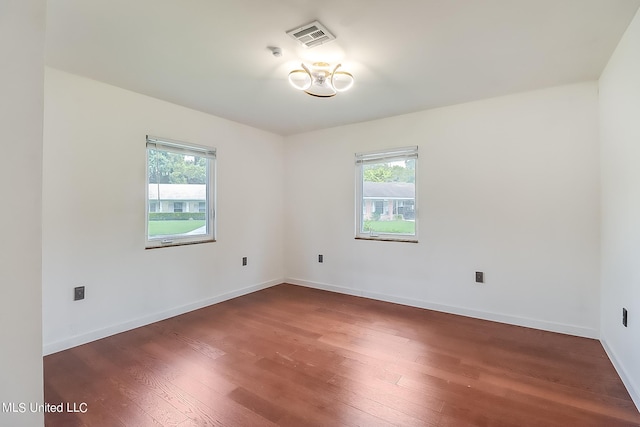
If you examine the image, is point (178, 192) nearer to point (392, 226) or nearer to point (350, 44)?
point (350, 44)

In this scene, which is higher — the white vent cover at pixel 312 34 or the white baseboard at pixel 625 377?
the white vent cover at pixel 312 34

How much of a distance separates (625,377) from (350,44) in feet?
9.39

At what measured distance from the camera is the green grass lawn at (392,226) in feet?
11.7

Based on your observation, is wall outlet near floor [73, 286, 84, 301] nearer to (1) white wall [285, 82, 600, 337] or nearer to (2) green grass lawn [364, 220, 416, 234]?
(1) white wall [285, 82, 600, 337]

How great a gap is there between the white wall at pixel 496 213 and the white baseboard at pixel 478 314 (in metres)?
0.01

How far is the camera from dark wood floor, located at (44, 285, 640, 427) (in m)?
1.63

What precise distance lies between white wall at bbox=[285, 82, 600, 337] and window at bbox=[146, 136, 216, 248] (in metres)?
1.69

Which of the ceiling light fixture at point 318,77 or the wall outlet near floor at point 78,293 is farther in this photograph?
the wall outlet near floor at point 78,293

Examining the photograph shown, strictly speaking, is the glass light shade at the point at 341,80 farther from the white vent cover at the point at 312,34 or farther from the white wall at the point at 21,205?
the white wall at the point at 21,205

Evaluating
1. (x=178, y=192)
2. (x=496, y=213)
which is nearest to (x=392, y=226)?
(x=496, y=213)

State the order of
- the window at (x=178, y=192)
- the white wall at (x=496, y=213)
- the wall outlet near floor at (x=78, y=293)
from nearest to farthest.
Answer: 1. the wall outlet near floor at (x=78, y=293)
2. the white wall at (x=496, y=213)
3. the window at (x=178, y=192)

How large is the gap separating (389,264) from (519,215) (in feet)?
4.86

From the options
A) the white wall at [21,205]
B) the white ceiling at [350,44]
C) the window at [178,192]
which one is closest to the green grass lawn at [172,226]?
the window at [178,192]

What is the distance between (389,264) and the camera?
365 cm
